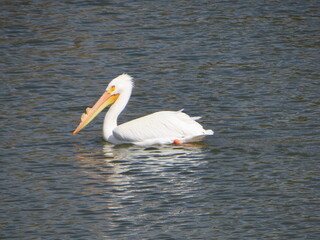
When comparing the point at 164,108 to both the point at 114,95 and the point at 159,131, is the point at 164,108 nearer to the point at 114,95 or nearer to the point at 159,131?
the point at 114,95

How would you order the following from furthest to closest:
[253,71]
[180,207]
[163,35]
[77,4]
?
[77,4], [163,35], [253,71], [180,207]

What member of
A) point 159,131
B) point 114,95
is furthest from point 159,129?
point 114,95

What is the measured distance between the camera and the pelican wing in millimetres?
9359

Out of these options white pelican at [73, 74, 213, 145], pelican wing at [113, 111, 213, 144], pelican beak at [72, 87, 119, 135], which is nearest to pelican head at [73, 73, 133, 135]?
pelican beak at [72, 87, 119, 135]

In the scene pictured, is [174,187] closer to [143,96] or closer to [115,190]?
[115,190]

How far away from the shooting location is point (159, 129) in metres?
9.44

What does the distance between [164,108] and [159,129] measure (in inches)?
61.2

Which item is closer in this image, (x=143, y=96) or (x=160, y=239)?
(x=160, y=239)

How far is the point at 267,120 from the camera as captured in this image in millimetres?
10125

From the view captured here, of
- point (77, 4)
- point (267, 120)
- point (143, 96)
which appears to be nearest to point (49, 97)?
point (143, 96)

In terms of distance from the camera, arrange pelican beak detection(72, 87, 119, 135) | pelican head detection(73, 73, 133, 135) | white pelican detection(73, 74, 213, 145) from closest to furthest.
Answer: white pelican detection(73, 74, 213, 145) → pelican beak detection(72, 87, 119, 135) → pelican head detection(73, 73, 133, 135)

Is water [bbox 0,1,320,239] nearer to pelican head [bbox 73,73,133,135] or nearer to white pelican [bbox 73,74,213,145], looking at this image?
white pelican [bbox 73,74,213,145]

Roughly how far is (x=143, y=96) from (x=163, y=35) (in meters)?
3.81

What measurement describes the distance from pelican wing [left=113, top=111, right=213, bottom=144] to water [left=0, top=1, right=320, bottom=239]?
0.20 metres
